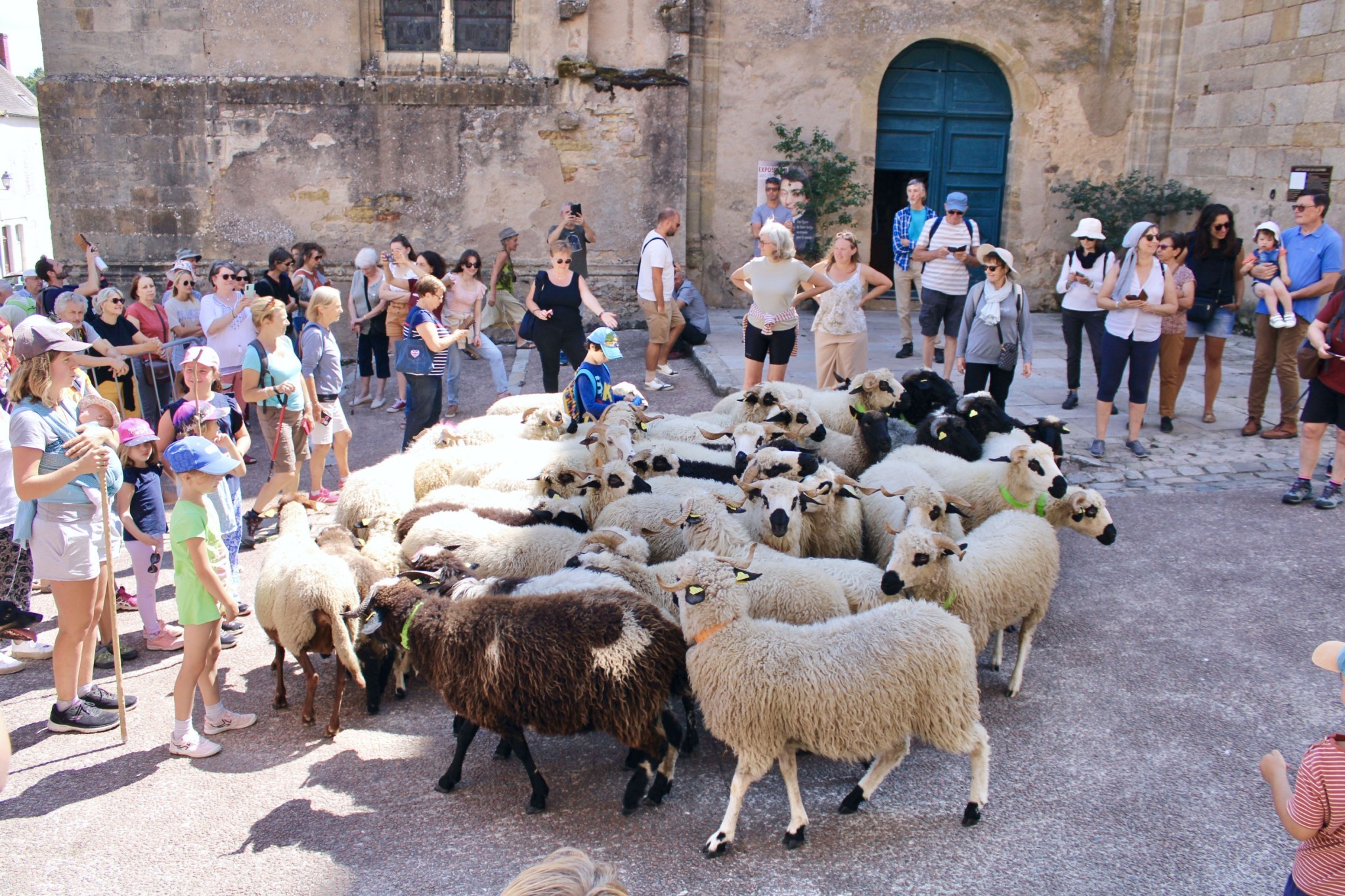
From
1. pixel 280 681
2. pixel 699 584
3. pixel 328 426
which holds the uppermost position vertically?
pixel 699 584


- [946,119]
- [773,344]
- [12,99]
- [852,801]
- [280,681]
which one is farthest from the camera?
[12,99]

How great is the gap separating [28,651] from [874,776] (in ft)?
15.1

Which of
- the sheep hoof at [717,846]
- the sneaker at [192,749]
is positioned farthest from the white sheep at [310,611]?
the sheep hoof at [717,846]

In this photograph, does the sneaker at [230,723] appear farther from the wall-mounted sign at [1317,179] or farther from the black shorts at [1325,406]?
the wall-mounted sign at [1317,179]

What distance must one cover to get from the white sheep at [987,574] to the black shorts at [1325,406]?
138 inches

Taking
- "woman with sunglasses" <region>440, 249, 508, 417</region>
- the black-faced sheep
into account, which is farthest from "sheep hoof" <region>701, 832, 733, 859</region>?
"woman with sunglasses" <region>440, 249, 508, 417</region>

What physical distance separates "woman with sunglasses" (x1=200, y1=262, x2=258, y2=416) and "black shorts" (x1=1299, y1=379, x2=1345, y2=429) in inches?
334

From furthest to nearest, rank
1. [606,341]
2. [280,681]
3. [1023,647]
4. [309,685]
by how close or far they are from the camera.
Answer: [606,341] < [1023,647] < [280,681] < [309,685]

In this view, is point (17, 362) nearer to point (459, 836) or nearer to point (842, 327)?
point (459, 836)

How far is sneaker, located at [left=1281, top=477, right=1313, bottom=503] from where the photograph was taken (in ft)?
25.0

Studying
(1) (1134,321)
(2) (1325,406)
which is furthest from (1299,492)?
(1) (1134,321)

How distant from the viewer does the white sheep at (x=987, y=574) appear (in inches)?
181

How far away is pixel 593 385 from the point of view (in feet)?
25.1

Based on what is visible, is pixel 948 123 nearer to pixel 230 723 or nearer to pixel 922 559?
pixel 922 559
